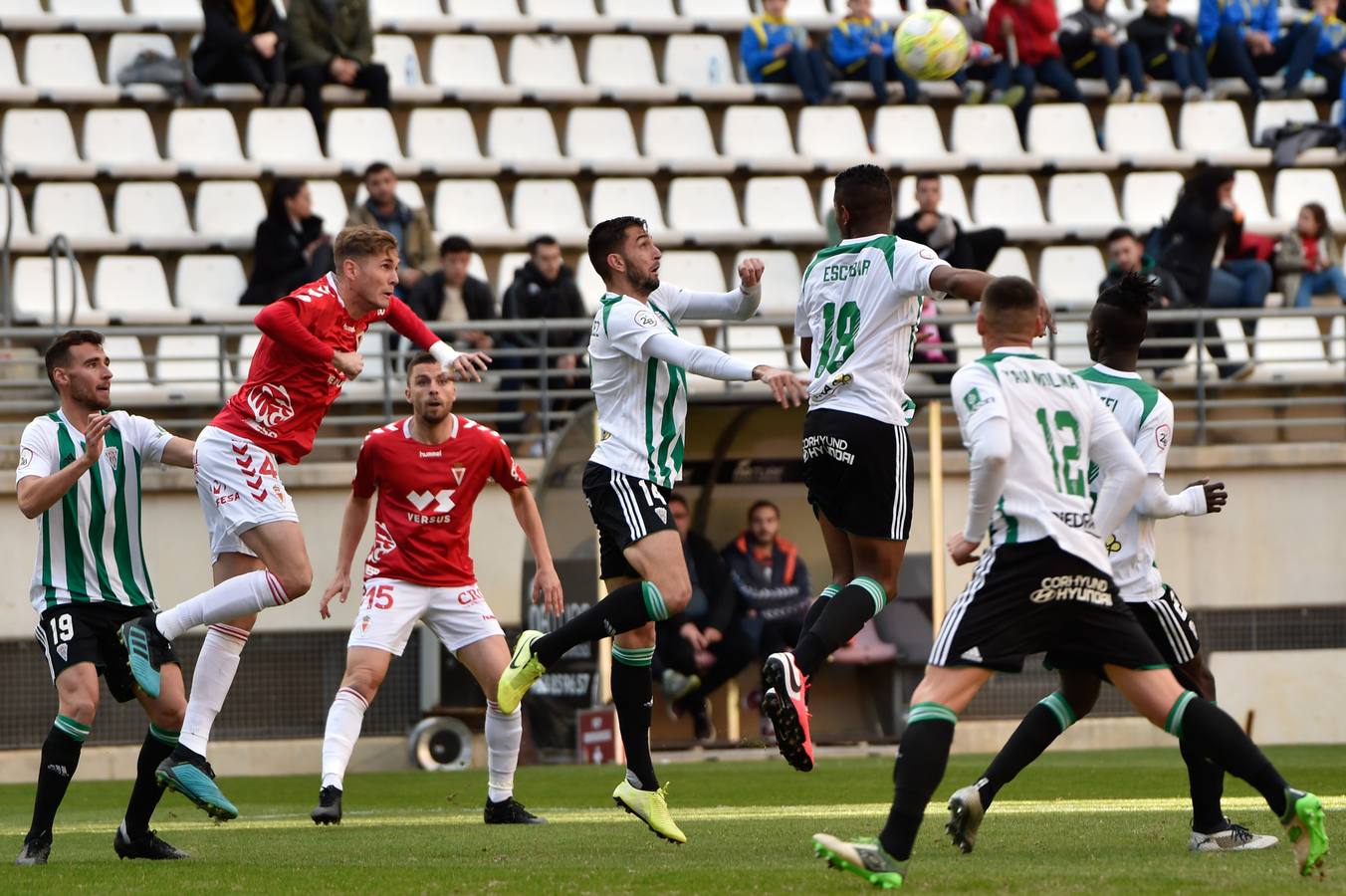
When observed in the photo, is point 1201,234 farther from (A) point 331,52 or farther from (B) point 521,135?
(A) point 331,52

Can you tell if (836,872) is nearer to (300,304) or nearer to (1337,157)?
(300,304)

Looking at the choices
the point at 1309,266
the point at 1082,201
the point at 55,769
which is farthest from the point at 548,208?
the point at 55,769

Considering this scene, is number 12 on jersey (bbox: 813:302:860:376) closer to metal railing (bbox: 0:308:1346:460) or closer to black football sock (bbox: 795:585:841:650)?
black football sock (bbox: 795:585:841:650)

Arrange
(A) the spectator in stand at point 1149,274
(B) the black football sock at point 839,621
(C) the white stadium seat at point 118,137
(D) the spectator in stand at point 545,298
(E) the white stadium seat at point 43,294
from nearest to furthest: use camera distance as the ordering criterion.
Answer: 1. (B) the black football sock at point 839,621
2. (D) the spectator in stand at point 545,298
3. (A) the spectator in stand at point 1149,274
4. (E) the white stadium seat at point 43,294
5. (C) the white stadium seat at point 118,137

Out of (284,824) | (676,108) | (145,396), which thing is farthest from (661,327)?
(676,108)

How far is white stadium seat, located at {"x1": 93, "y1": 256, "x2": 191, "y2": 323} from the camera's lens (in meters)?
16.3

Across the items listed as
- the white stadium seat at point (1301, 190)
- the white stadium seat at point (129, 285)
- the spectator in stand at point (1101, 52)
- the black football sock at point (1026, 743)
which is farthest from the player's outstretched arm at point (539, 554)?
the spectator in stand at point (1101, 52)

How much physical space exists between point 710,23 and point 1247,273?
632cm

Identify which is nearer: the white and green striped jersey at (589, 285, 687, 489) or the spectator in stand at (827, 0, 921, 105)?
the white and green striped jersey at (589, 285, 687, 489)

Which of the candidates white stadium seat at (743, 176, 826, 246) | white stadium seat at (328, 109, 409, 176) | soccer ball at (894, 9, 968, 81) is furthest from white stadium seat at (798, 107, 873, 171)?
white stadium seat at (328, 109, 409, 176)

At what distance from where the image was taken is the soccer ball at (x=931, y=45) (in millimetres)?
18922

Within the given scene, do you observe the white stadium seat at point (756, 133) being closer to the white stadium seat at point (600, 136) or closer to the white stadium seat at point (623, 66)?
the white stadium seat at point (623, 66)

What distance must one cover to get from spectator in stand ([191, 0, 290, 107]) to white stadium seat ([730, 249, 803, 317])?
4.56 meters

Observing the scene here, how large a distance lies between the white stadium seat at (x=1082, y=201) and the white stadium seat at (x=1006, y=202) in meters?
0.16
